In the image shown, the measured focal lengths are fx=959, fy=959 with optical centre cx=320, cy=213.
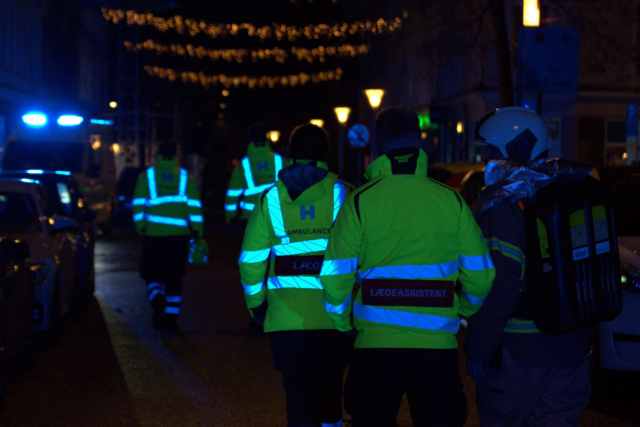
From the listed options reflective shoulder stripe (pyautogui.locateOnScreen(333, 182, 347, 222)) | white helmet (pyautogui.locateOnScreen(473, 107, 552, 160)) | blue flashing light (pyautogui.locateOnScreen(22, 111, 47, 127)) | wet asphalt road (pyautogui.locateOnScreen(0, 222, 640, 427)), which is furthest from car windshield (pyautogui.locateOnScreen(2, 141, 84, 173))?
white helmet (pyautogui.locateOnScreen(473, 107, 552, 160))

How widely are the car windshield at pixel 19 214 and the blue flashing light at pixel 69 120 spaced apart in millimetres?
15003

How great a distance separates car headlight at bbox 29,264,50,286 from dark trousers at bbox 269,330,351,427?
15.4 feet

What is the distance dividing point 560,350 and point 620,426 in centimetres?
254

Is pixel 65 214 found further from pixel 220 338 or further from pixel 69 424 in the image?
pixel 69 424

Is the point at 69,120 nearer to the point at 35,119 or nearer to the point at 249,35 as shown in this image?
the point at 35,119

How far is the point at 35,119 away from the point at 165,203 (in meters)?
15.2

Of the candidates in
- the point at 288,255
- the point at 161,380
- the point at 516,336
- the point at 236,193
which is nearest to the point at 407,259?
the point at 516,336

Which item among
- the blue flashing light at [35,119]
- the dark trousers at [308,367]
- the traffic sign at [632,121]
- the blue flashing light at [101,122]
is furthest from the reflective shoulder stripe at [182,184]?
the blue flashing light at [101,122]

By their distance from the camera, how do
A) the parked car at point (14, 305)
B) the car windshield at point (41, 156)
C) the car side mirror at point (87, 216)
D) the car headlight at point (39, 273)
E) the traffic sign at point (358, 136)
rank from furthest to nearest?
the car windshield at point (41, 156), the traffic sign at point (358, 136), the car side mirror at point (87, 216), the car headlight at point (39, 273), the parked car at point (14, 305)

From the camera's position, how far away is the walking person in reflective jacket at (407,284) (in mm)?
3812

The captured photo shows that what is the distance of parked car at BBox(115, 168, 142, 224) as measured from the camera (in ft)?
107

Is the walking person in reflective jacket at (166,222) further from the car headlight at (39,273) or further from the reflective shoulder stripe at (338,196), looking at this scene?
the reflective shoulder stripe at (338,196)

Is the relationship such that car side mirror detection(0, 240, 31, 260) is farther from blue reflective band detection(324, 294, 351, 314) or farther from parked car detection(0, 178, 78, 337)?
blue reflective band detection(324, 294, 351, 314)

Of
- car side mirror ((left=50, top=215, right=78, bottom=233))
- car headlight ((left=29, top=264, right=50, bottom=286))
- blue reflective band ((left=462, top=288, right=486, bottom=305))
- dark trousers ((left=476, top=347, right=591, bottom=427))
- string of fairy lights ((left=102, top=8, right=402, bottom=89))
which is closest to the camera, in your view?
blue reflective band ((left=462, top=288, right=486, bottom=305))
